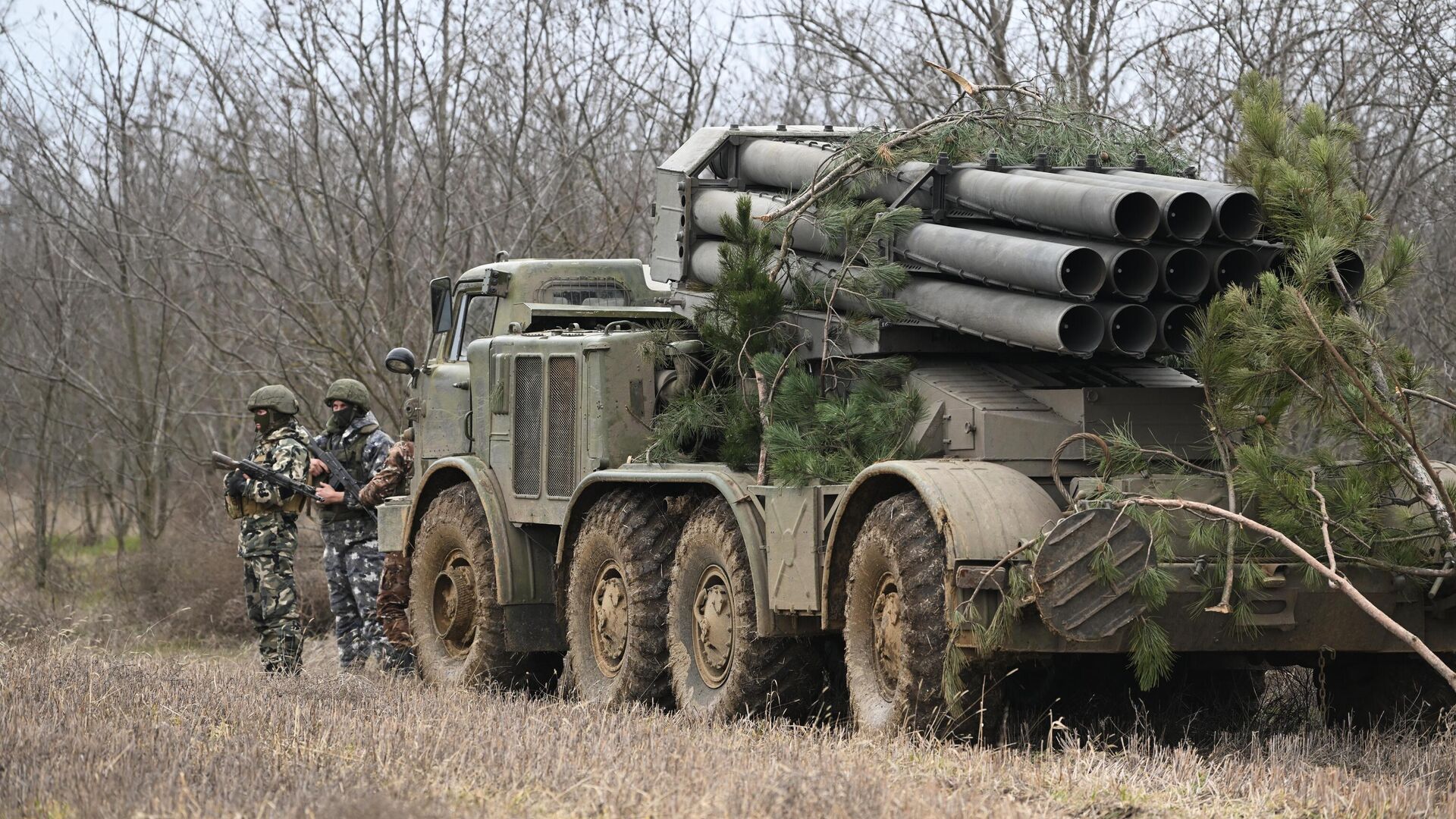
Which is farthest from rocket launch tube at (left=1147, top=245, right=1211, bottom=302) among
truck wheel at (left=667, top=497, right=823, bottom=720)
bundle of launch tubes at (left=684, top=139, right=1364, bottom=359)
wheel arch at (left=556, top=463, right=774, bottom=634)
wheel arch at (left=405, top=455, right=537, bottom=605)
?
wheel arch at (left=405, top=455, right=537, bottom=605)

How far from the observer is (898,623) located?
783 centimetres

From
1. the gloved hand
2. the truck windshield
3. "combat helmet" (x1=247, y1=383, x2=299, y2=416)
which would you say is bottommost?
the gloved hand

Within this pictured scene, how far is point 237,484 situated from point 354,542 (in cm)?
103

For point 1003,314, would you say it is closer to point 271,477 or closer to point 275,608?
point 271,477

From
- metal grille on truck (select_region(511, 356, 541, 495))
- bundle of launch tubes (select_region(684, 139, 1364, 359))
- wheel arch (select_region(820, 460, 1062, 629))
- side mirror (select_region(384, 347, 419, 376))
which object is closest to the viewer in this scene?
wheel arch (select_region(820, 460, 1062, 629))

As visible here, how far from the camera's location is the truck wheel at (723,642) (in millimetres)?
9008

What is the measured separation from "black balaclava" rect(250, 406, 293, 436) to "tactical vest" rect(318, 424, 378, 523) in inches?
17.2

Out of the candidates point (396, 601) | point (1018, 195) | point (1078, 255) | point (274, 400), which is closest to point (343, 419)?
point (274, 400)

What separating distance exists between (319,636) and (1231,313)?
10.8 m

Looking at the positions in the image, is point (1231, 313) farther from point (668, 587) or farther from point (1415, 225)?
point (1415, 225)

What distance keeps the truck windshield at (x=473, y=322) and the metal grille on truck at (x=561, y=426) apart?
142 centimetres

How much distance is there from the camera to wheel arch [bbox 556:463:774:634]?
8.79 meters

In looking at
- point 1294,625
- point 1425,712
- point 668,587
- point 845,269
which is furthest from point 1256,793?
point 668,587

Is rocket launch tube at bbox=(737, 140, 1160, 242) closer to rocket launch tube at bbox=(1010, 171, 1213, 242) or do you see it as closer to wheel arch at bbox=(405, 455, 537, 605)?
rocket launch tube at bbox=(1010, 171, 1213, 242)
